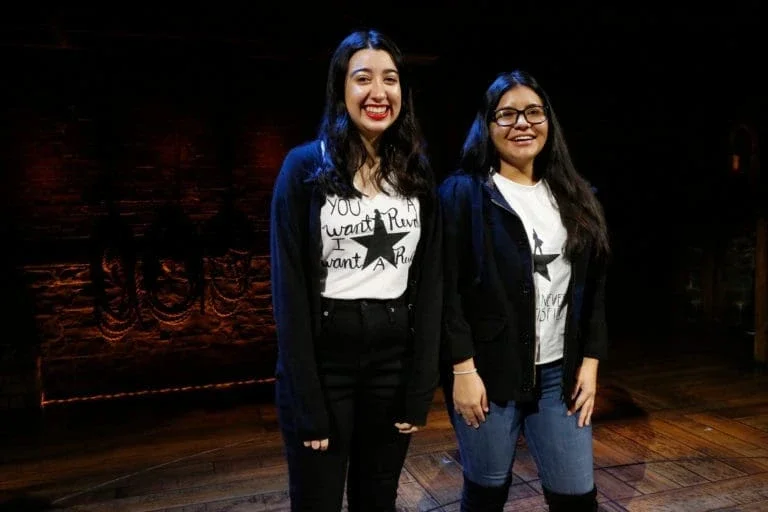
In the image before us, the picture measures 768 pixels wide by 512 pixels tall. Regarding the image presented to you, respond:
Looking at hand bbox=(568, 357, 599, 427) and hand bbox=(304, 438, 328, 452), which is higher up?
hand bbox=(568, 357, 599, 427)

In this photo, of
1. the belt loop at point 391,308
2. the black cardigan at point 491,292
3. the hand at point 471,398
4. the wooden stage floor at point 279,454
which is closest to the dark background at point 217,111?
the wooden stage floor at point 279,454

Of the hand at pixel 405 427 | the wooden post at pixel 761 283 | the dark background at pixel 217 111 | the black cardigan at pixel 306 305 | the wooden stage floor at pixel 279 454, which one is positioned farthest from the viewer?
the wooden post at pixel 761 283

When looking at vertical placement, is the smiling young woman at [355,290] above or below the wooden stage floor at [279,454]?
above

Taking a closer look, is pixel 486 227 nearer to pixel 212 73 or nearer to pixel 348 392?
pixel 348 392

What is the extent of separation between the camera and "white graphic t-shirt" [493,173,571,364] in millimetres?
1824

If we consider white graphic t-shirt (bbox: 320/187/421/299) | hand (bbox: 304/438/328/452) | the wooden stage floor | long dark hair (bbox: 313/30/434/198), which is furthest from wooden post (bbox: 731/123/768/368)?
hand (bbox: 304/438/328/452)

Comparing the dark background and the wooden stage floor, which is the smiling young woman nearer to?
the wooden stage floor

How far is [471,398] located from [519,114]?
905 millimetres

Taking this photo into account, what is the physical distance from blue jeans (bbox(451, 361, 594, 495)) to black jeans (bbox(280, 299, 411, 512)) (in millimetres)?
263

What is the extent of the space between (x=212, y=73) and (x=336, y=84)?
4.38 metres

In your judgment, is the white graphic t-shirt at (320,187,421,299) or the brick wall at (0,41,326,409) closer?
the white graphic t-shirt at (320,187,421,299)

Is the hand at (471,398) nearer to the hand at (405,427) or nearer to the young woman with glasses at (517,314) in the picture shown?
the young woman with glasses at (517,314)

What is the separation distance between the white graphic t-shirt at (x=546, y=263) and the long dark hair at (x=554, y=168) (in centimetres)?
4

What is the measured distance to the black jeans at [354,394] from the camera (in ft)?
5.30
